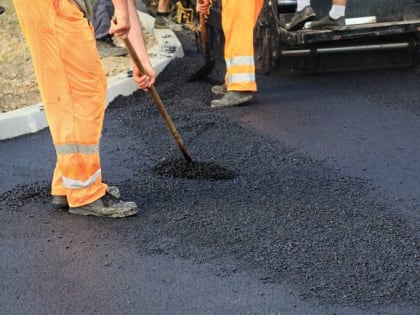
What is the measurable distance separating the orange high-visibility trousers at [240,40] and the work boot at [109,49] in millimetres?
1705

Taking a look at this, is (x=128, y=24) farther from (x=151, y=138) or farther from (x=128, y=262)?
(x=151, y=138)

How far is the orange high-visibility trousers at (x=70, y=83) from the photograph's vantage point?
11.7 feet

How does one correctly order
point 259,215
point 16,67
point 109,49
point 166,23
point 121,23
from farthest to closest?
point 166,23
point 109,49
point 16,67
point 259,215
point 121,23

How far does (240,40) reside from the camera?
5.83 m

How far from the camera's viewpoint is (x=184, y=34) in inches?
344

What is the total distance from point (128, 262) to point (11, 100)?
2919 millimetres

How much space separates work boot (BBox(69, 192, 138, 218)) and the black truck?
2843mm

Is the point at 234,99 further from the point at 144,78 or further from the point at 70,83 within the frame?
the point at 70,83

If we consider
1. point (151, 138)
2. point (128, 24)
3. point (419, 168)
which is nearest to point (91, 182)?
point (128, 24)

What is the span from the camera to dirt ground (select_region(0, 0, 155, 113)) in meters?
5.91

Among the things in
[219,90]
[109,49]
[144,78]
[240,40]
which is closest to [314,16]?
[240,40]

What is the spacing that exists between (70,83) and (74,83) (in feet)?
0.07

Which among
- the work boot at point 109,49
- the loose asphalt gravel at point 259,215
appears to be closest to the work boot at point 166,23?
the work boot at point 109,49

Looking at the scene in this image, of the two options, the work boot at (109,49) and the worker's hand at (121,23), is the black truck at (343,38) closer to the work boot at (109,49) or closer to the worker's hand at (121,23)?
the work boot at (109,49)
